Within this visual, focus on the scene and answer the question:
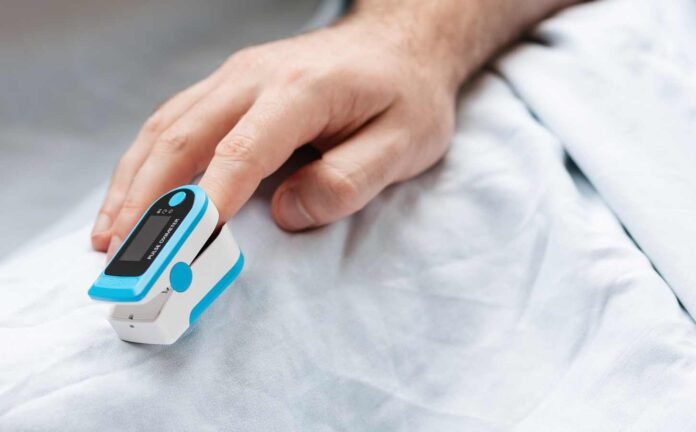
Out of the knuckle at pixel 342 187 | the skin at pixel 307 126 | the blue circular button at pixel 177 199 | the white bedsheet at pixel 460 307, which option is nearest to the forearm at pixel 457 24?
the skin at pixel 307 126

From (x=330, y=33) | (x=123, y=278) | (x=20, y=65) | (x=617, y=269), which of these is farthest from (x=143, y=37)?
(x=617, y=269)

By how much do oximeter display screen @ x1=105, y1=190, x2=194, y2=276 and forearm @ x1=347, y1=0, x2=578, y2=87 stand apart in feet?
1.17

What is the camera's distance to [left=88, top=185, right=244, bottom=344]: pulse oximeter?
50 centimetres

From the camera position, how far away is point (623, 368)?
54 centimetres

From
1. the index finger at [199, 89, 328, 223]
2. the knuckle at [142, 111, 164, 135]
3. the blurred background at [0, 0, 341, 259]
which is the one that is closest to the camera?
the index finger at [199, 89, 328, 223]

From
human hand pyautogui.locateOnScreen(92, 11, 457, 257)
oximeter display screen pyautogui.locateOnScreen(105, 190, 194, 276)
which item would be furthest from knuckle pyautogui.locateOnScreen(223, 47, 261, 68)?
oximeter display screen pyautogui.locateOnScreen(105, 190, 194, 276)

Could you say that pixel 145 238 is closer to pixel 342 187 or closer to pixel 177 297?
pixel 177 297

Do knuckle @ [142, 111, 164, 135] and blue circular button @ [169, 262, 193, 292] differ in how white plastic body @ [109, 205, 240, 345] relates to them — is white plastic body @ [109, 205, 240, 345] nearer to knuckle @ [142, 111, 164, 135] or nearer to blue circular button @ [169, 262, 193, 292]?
blue circular button @ [169, 262, 193, 292]

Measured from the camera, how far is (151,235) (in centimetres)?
54

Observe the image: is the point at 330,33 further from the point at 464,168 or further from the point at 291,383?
the point at 291,383

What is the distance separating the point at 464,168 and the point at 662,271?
21 cm

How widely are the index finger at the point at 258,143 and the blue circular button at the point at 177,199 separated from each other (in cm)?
3

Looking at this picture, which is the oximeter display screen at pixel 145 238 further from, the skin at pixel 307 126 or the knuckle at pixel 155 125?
the knuckle at pixel 155 125

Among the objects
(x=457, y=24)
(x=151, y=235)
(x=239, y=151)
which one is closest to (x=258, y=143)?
(x=239, y=151)
